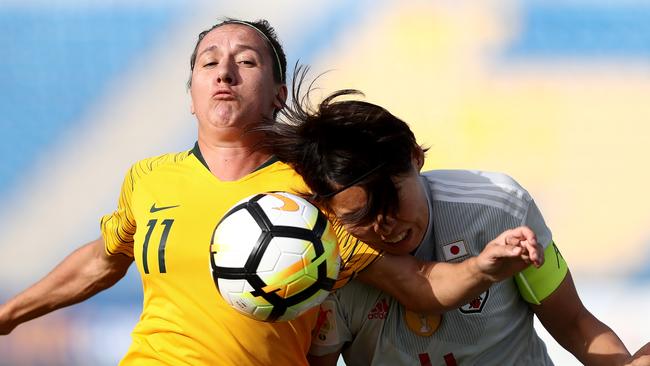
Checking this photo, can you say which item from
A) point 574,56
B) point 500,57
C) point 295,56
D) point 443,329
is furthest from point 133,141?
point 443,329

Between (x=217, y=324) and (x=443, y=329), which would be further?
(x=443, y=329)

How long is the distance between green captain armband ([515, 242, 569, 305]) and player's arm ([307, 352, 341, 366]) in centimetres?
67

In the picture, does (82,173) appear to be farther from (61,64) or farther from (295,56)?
(295,56)

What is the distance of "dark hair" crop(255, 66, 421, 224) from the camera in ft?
9.25

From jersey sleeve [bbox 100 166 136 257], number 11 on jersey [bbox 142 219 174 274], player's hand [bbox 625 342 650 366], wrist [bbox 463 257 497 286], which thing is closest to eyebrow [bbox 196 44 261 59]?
jersey sleeve [bbox 100 166 136 257]

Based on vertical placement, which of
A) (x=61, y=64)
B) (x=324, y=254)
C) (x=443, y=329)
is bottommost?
(x=443, y=329)

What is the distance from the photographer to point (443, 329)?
10.4 ft

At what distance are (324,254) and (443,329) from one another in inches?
27.9

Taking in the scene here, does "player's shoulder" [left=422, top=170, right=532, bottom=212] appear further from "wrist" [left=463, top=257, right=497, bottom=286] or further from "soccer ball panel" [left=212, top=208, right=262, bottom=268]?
"soccer ball panel" [left=212, top=208, right=262, bottom=268]

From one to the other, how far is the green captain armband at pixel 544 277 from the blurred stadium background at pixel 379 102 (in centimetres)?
206

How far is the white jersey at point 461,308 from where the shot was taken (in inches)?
122

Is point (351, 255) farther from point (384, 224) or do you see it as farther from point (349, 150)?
point (349, 150)

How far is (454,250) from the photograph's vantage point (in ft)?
10.2

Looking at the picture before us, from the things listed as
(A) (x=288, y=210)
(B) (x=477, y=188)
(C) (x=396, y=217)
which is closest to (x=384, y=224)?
(C) (x=396, y=217)
